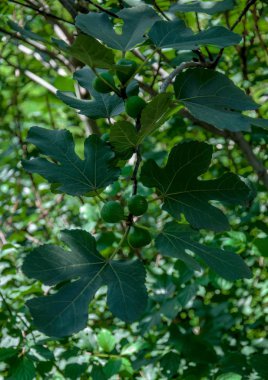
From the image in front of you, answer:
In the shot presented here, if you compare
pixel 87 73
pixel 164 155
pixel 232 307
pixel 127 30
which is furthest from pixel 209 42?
pixel 232 307

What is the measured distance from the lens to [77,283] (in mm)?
758

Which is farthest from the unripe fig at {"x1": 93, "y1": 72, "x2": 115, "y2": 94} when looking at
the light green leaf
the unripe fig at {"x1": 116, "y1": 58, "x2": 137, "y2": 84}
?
the light green leaf

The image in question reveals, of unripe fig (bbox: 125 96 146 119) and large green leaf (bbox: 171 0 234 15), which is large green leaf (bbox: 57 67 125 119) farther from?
large green leaf (bbox: 171 0 234 15)

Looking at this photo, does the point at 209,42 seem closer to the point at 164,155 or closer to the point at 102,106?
the point at 102,106

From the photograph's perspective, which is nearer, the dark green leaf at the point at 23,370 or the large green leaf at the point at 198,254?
the large green leaf at the point at 198,254

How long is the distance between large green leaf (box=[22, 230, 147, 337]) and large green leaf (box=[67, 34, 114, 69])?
287mm

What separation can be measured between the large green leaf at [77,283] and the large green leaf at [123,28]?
1.09 ft

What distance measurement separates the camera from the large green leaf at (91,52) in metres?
0.73

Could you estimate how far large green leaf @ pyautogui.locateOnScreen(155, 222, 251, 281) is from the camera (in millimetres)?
796

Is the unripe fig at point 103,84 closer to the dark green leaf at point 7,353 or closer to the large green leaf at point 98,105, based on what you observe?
the large green leaf at point 98,105

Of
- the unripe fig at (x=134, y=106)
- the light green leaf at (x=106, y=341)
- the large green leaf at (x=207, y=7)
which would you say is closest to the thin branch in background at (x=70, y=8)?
the large green leaf at (x=207, y=7)

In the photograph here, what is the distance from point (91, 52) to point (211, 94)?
0.70 feet

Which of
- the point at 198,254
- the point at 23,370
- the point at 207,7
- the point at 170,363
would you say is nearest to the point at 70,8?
the point at 207,7

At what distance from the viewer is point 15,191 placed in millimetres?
2789
